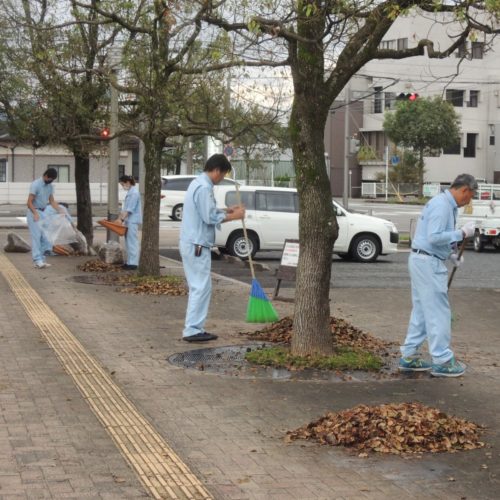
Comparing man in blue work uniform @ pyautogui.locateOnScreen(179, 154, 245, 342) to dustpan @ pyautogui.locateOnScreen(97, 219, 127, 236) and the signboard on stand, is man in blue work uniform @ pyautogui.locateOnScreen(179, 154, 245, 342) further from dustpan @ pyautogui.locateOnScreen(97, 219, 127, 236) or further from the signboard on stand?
dustpan @ pyautogui.locateOnScreen(97, 219, 127, 236)

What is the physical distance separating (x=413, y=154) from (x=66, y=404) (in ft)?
204

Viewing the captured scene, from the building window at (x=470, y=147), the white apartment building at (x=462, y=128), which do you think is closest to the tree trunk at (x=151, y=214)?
the white apartment building at (x=462, y=128)

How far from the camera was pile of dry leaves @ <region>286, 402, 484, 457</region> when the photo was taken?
21.6ft

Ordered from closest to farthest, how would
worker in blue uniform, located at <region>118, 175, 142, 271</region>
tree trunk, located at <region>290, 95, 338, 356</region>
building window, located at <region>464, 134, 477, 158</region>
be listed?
tree trunk, located at <region>290, 95, 338, 356</region> → worker in blue uniform, located at <region>118, 175, 142, 271</region> → building window, located at <region>464, 134, 477, 158</region>

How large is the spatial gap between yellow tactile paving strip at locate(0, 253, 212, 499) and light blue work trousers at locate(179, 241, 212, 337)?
1.15 m

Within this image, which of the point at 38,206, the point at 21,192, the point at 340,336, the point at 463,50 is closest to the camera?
the point at 463,50

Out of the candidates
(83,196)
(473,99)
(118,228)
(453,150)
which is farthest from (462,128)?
(118,228)

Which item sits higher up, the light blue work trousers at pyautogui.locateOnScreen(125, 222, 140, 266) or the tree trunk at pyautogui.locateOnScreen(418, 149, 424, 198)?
the tree trunk at pyautogui.locateOnScreen(418, 149, 424, 198)

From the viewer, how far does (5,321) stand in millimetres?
11852

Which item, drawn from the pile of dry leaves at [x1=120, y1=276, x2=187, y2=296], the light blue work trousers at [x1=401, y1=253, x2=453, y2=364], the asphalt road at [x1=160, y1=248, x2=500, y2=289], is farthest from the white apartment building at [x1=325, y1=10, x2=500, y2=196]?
the light blue work trousers at [x1=401, y1=253, x2=453, y2=364]

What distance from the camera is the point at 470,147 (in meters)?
72.9

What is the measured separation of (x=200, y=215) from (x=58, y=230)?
11.5 metres

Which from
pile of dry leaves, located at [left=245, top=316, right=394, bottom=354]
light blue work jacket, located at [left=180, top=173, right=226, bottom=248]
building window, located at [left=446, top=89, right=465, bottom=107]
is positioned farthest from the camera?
building window, located at [left=446, top=89, right=465, bottom=107]

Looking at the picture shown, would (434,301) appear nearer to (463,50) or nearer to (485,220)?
(463,50)
